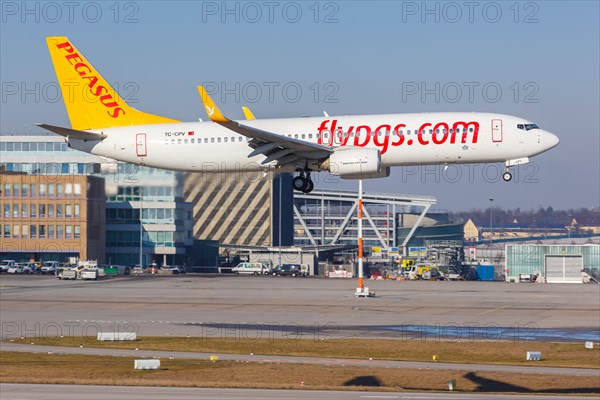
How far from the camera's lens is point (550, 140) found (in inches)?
2516

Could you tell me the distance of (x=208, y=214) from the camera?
413 ft

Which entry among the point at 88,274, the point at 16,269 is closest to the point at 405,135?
the point at 88,274

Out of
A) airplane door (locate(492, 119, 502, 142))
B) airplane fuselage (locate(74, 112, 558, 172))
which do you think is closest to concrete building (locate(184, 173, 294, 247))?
airplane fuselage (locate(74, 112, 558, 172))

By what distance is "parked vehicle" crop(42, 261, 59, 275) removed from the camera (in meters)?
142

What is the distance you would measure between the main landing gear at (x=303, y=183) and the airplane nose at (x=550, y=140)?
15.6 metres

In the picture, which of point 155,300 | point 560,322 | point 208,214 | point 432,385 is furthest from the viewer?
point 208,214

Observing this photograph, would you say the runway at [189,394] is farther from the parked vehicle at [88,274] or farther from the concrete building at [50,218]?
the concrete building at [50,218]

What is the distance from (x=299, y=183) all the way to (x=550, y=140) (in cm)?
1683

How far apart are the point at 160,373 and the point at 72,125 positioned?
24200mm

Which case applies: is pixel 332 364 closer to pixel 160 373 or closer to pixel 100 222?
pixel 160 373

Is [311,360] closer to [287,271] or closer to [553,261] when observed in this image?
[287,271]

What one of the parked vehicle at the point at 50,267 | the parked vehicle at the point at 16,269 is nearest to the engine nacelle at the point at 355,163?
the parked vehicle at the point at 50,267

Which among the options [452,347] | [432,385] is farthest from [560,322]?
[432,385]

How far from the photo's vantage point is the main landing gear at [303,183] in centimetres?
6519
